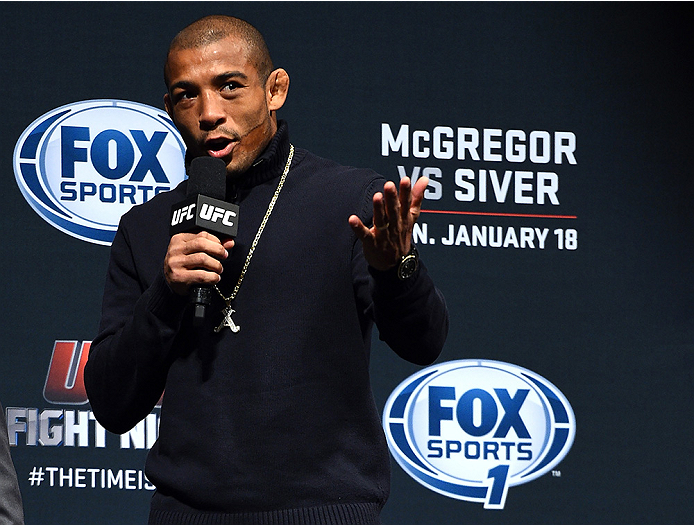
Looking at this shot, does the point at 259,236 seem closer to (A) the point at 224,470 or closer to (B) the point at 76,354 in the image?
(A) the point at 224,470

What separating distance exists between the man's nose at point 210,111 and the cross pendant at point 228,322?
0.97 feet

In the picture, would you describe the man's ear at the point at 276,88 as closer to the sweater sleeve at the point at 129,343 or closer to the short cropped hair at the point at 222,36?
the short cropped hair at the point at 222,36

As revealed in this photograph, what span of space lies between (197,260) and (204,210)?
0.07 metres

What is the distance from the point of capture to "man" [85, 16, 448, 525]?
127cm

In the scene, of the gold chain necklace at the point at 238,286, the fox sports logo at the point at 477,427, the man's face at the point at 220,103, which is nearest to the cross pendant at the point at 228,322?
the gold chain necklace at the point at 238,286

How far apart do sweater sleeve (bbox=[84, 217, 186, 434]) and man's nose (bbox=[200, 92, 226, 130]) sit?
0.23m

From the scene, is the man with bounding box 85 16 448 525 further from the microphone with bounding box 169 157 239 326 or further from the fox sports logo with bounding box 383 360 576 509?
the fox sports logo with bounding box 383 360 576 509

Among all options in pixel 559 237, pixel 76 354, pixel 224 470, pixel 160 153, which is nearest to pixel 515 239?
pixel 559 237

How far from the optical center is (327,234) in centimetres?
139

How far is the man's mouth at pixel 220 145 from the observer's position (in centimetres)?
145

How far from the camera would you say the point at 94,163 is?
2.81 meters

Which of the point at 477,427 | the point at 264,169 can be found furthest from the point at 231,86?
the point at 477,427

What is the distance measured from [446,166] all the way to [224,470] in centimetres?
180

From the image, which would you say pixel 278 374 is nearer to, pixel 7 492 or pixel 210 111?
pixel 210 111
